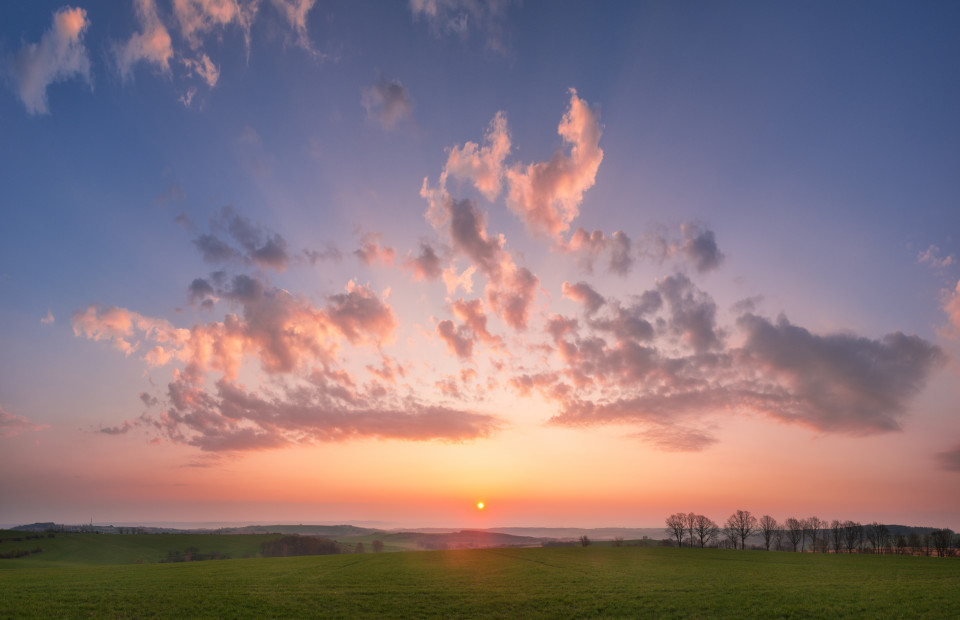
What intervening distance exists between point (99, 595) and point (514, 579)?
3850cm

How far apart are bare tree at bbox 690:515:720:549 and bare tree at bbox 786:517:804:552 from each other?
2611 cm

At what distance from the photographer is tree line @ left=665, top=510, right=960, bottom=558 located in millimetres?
158000

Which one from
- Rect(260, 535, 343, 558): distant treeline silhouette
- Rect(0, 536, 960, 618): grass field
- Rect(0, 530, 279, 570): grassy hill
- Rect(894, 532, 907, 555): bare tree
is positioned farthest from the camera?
Rect(260, 535, 343, 558): distant treeline silhouette

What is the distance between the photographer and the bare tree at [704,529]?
553ft

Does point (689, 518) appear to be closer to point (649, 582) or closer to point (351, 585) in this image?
point (649, 582)

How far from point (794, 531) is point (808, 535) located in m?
9.30

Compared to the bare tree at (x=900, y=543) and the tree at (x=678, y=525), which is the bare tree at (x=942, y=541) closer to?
the bare tree at (x=900, y=543)

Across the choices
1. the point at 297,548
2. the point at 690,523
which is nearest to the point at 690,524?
the point at 690,523

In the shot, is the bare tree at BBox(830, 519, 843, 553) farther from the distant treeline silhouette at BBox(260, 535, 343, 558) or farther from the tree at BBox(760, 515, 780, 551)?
the distant treeline silhouette at BBox(260, 535, 343, 558)

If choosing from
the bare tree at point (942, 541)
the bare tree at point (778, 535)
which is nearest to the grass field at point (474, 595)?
the bare tree at point (942, 541)

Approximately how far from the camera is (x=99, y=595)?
38312mm

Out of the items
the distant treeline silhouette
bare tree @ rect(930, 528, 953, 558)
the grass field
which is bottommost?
the distant treeline silhouette

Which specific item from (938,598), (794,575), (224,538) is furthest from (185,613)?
(224,538)

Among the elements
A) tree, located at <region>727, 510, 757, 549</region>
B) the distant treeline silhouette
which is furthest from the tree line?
the distant treeline silhouette
